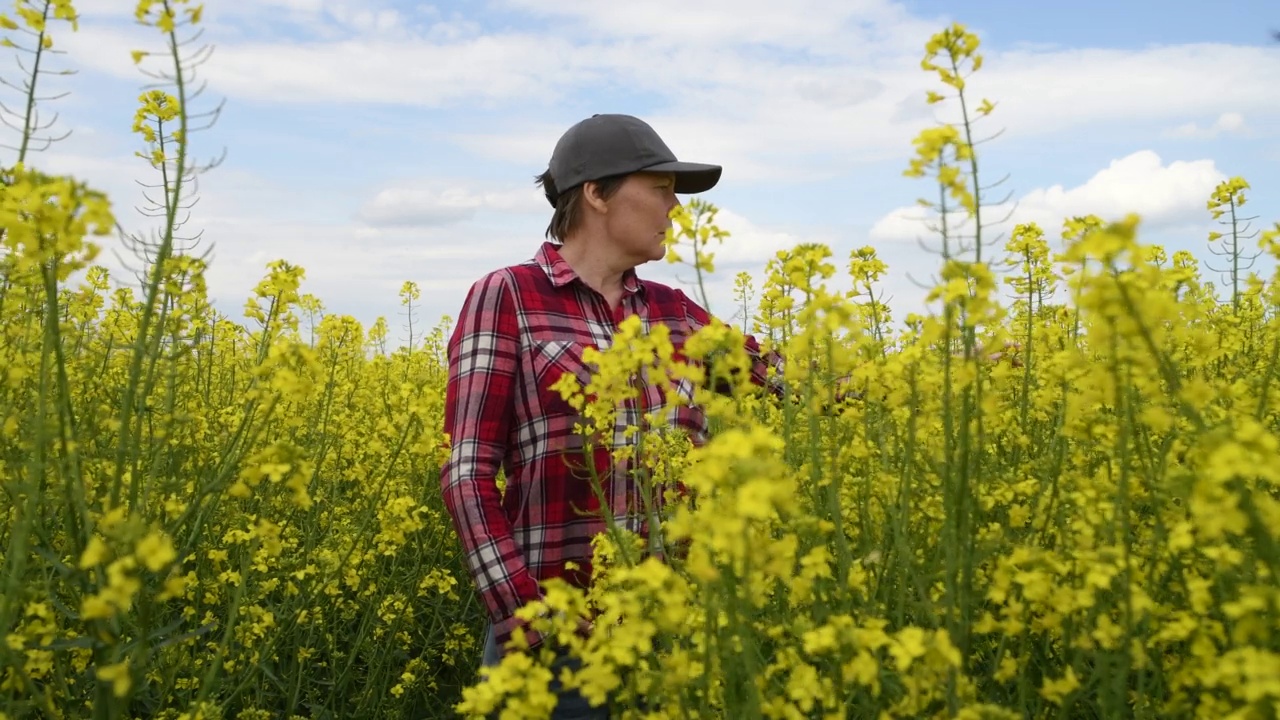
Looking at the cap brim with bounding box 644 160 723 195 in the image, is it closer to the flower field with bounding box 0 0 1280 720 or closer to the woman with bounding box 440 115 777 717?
the woman with bounding box 440 115 777 717

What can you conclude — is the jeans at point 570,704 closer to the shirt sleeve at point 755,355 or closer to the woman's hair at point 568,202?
the shirt sleeve at point 755,355

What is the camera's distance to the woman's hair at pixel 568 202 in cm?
290

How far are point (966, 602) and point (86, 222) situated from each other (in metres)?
1.62

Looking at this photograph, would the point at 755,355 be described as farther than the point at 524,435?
Yes

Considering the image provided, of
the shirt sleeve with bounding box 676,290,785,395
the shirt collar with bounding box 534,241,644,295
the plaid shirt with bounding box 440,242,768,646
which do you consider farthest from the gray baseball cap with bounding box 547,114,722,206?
the shirt sleeve with bounding box 676,290,785,395

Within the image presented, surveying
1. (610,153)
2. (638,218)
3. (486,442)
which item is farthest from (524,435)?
(610,153)

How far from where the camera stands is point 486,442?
8.73 ft

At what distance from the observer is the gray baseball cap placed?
9.37 ft

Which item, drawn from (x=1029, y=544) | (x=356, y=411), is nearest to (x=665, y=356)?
(x=1029, y=544)

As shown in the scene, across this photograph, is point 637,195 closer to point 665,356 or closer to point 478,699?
point 665,356

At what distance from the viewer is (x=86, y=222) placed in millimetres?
1736

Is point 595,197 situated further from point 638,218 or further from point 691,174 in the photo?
point 691,174

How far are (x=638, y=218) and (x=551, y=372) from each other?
0.53 metres

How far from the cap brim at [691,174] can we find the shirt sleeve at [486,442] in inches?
22.2
